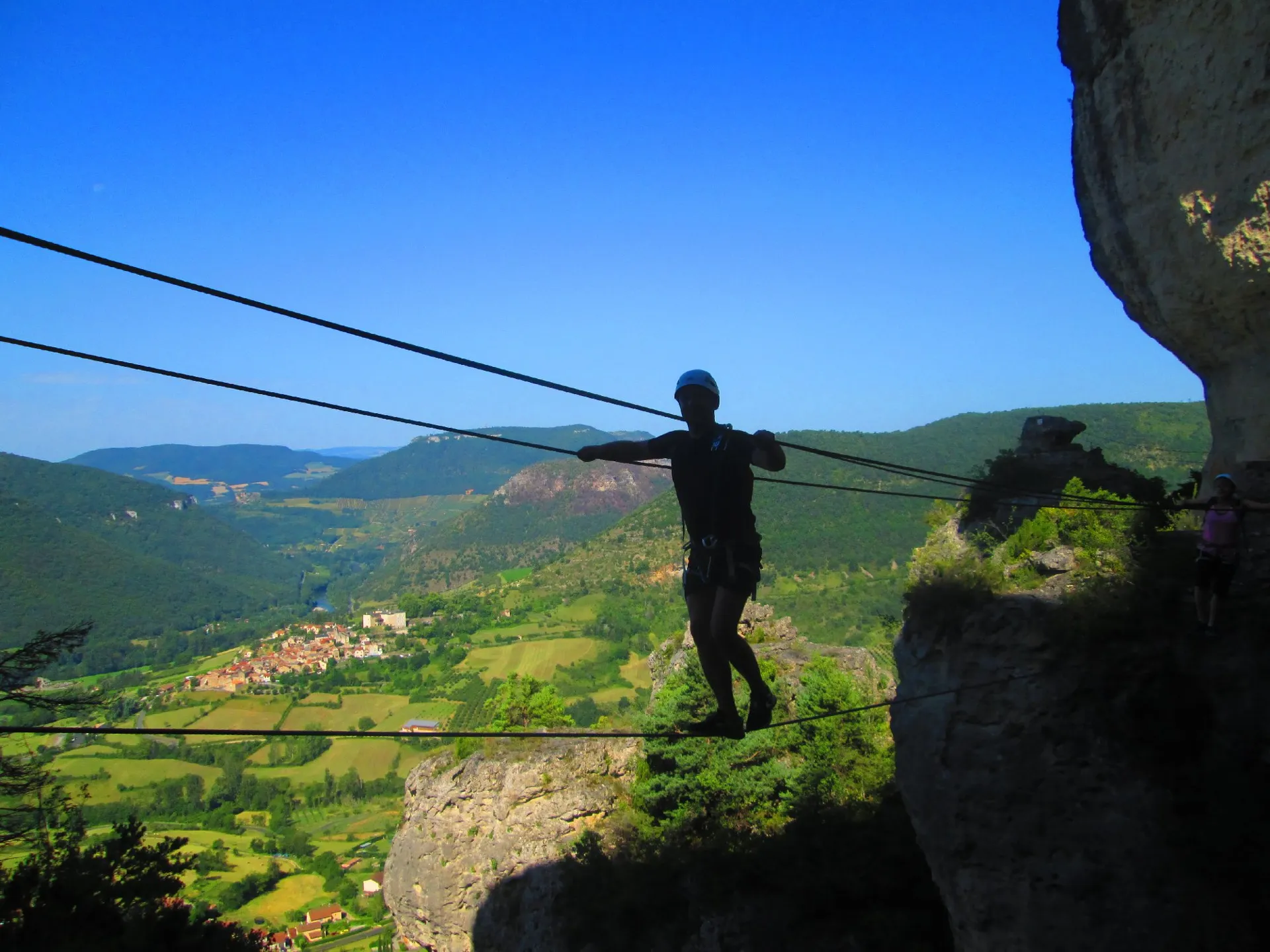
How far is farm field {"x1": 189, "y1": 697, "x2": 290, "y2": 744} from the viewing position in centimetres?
7094

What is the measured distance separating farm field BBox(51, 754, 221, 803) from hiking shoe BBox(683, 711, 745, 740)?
2591 inches

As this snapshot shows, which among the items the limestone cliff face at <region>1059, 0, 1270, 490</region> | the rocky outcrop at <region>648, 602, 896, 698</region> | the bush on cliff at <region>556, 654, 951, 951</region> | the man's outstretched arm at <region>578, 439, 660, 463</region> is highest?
the limestone cliff face at <region>1059, 0, 1270, 490</region>

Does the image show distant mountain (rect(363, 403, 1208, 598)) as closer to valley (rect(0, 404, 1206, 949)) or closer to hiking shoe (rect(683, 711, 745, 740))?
valley (rect(0, 404, 1206, 949))

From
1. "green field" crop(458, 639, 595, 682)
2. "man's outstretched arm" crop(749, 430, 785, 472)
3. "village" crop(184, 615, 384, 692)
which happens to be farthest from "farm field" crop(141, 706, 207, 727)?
"man's outstretched arm" crop(749, 430, 785, 472)

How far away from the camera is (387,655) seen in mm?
100438

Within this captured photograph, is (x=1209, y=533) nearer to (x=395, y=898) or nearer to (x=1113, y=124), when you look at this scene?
(x=1113, y=124)

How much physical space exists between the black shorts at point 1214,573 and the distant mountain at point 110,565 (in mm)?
102077

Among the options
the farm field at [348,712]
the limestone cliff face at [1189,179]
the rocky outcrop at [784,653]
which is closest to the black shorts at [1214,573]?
the limestone cliff face at [1189,179]

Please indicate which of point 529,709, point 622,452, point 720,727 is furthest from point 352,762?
point 622,452

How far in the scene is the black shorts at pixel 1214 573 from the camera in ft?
25.1

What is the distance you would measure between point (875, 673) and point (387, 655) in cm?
8682

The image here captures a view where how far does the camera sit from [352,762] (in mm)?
71375

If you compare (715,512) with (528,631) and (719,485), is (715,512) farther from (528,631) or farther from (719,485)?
(528,631)

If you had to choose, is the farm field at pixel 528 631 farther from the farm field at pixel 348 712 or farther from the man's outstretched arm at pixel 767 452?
the man's outstretched arm at pixel 767 452
